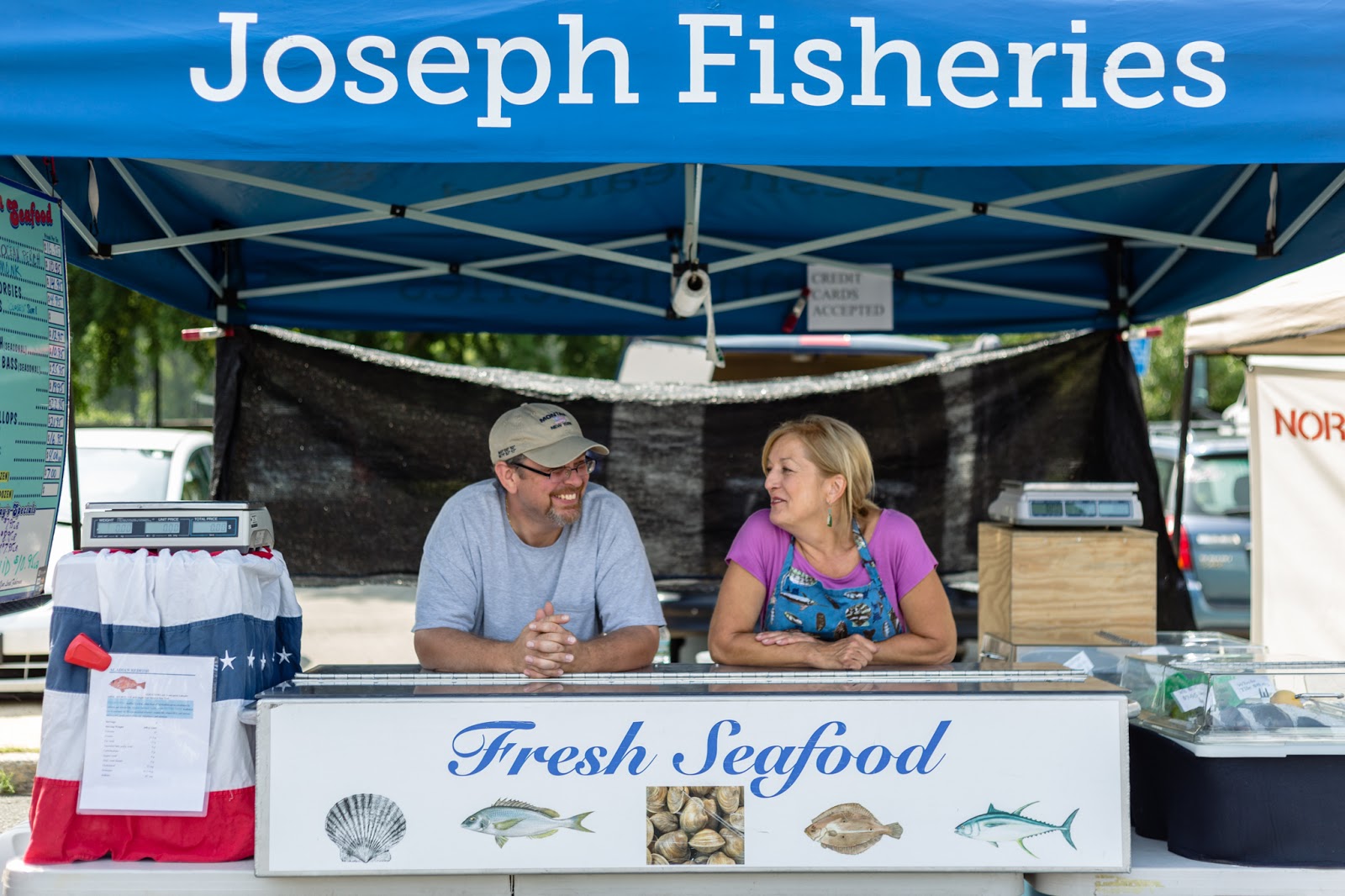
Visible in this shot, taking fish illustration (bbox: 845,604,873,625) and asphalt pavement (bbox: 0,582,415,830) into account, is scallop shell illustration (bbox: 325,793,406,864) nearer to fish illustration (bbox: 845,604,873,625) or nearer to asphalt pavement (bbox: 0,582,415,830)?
asphalt pavement (bbox: 0,582,415,830)

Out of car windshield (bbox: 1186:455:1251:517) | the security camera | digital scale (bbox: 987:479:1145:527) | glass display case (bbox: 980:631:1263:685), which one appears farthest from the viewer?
car windshield (bbox: 1186:455:1251:517)

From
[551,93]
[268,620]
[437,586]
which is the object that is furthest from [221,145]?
[437,586]

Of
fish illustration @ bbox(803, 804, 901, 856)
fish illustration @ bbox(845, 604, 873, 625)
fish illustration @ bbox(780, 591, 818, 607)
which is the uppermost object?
fish illustration @ bbox(780, 591, 818, 607)

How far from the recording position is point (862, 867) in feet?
8.49

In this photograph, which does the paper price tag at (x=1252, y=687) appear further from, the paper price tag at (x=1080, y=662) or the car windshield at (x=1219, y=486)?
the car windshield at (x=1219, y=486)

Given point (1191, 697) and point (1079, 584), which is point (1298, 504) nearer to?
point (1079, 584)

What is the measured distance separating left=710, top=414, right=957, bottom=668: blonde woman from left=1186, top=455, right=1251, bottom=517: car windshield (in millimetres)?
5212

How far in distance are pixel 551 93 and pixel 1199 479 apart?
22.4ft

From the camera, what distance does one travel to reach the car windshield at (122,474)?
22.9 feet

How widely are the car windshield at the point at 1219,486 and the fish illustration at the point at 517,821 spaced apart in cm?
632

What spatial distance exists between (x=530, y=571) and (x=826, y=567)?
794 mm

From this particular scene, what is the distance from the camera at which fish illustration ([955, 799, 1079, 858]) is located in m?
2.61

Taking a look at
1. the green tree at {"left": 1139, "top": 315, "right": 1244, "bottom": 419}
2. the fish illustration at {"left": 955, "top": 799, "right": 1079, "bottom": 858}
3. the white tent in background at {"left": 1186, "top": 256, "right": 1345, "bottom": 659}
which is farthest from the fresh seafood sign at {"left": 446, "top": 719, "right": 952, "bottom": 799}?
the green tree at {"left": 1139, "top": 315, "right": 1244, "bottom": 419}

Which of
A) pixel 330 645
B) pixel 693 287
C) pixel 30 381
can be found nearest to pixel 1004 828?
pixel 693 287
